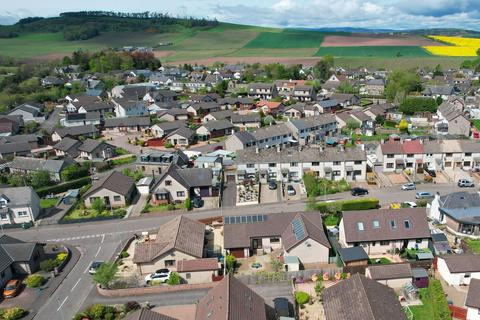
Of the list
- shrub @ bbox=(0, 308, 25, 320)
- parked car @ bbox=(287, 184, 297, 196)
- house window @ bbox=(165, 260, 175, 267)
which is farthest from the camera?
parked car @ bbox=(287, 184, 297, 196)

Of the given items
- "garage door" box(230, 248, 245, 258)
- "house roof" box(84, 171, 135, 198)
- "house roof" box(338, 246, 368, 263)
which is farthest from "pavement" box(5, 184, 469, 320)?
"house roof" box(338, 246, 368, 263)

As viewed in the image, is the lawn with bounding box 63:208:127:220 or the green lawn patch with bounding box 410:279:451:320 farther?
the lawn with bounding box 63:208:127:220

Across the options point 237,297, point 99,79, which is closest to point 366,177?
point 237,297

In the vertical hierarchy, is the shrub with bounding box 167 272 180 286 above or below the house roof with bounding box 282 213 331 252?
below

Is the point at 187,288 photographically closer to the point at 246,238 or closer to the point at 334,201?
the point at 246,238

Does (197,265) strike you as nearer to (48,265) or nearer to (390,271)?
(48,265)

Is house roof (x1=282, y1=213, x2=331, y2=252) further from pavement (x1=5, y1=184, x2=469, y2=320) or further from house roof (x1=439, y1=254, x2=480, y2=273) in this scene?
house roof (x1=439, y1=254, x2=480, y2=273)

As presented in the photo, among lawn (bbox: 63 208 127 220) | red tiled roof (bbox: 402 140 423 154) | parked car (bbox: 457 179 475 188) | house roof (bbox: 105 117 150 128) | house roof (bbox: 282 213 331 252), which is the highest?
red tiled roof (bbox: 402 140 423 154)
